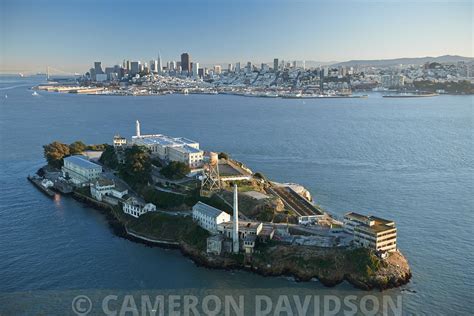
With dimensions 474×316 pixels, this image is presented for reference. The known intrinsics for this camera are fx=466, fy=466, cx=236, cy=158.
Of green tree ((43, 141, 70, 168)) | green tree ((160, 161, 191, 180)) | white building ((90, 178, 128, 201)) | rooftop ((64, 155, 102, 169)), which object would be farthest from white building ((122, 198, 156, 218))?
green tree ((43, 141, 70, 168))

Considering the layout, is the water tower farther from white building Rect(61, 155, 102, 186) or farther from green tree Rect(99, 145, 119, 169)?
green tree Rect(99, 145, 119, 169)

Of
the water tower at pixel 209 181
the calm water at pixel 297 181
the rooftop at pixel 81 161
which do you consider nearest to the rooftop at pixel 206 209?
the water tower at pixel 209 181

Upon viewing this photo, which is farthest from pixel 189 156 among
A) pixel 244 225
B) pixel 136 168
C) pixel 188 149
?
pixel 244 225

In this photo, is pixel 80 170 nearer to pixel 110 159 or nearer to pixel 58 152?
pixel 110 159

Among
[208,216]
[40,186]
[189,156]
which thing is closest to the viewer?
[208,216]

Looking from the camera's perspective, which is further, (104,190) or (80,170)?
(80,170)

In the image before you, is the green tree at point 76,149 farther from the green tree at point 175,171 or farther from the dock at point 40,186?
the green tree at point 175,171
